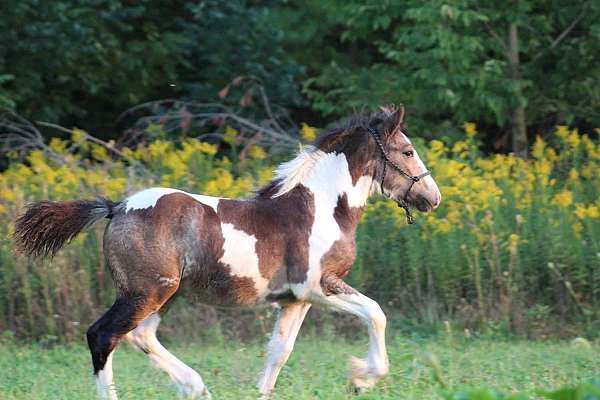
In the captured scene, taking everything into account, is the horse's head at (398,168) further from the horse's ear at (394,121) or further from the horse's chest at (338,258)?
the horse's chest at (338,258)

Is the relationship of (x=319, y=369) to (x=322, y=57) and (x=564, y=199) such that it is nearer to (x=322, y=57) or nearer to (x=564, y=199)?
(x=564, y=199)

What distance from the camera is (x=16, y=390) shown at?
24.6 feet

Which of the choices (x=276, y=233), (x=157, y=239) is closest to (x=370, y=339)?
(x=276, y=233)

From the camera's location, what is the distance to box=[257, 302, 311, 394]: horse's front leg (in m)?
7.45

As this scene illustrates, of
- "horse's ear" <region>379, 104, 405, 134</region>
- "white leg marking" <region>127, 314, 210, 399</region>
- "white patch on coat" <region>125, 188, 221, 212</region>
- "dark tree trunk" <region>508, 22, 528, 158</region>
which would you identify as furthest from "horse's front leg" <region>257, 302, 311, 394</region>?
"dark tree trunk" <region>508, 22, 528, 158</region>

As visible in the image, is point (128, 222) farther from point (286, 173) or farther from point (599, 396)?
point (599, 396)

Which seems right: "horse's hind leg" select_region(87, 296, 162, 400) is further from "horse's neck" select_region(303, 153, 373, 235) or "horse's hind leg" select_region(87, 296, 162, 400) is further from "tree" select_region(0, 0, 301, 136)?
"tree" select_region(0, 0, 301, 136)

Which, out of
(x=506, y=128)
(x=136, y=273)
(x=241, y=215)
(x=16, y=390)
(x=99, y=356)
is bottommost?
(x=16, y=390)

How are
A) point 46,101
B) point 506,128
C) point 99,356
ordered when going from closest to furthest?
point 99,356 → point 506,128 → point 46,101

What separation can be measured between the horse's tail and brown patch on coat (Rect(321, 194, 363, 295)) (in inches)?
58.4

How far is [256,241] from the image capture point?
7.36 metres

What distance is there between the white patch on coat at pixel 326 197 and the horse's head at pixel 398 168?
151 mm

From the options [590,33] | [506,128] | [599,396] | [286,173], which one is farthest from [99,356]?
[506,128]

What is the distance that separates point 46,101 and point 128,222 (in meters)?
10.6
